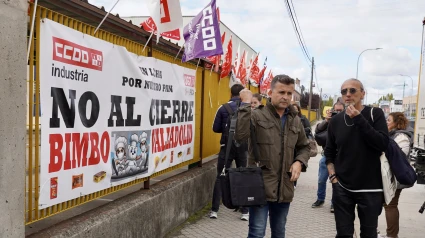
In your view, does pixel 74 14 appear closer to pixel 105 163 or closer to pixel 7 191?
pixel 105 163

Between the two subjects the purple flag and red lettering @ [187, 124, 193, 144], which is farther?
red lettering @ [187, 124, 193, 144]

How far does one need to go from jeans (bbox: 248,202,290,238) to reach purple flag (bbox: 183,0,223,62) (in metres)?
2.68

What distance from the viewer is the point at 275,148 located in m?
→ 3.61

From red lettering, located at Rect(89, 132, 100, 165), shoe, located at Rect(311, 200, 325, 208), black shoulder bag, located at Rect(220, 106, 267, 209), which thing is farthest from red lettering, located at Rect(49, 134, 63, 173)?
shoe, located at Rect(311, 200, 325, 208)

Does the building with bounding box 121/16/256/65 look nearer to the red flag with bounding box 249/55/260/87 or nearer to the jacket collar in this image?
the red flag with bounding box 249/55/260/87

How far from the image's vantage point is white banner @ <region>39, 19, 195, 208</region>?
313cm

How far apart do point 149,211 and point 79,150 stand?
1555 mm

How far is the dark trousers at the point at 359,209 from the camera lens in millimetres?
3773

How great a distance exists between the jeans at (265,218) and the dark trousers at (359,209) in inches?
23.0

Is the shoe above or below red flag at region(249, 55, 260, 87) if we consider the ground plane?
below

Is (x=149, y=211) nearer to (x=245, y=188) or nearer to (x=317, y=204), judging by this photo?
(x=245, y=188)

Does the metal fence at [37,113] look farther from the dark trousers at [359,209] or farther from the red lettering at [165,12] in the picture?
the dark trousers at [359,209]

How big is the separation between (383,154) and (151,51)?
2809mm

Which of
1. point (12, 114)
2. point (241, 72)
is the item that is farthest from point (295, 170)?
point (241, 72)
